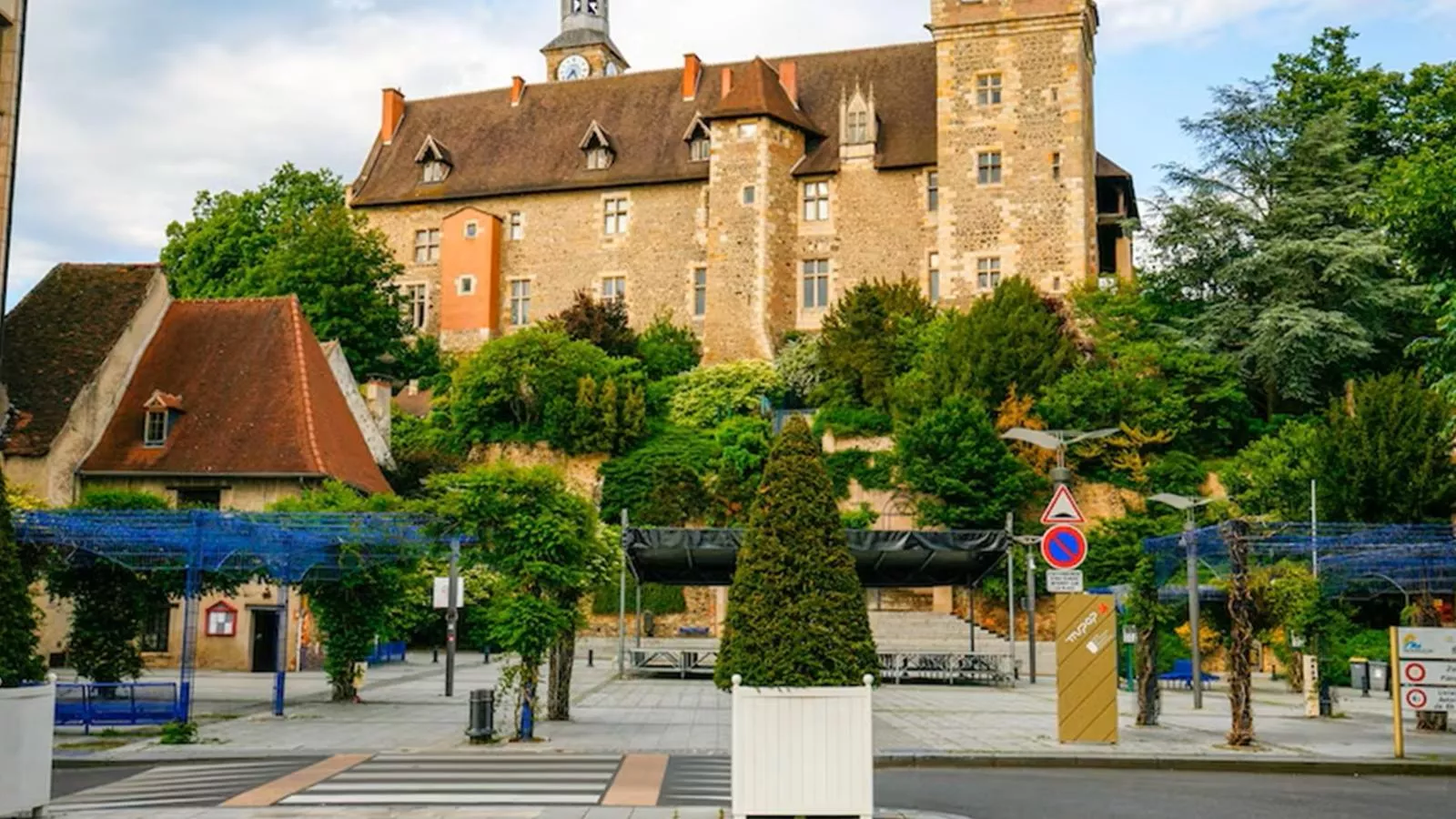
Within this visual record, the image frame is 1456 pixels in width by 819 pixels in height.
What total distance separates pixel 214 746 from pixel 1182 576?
23093 mm

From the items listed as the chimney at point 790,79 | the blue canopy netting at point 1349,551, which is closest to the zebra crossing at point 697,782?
the blue canopy netting at point 1349,551

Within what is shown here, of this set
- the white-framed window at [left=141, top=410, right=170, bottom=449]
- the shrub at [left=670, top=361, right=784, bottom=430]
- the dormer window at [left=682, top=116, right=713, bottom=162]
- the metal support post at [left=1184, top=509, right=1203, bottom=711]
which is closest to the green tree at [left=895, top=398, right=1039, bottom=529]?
the shrub at [left=670, top=361, right=784, bottom=430]

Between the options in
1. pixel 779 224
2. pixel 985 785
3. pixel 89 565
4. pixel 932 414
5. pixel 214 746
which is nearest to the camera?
pixel 985 785

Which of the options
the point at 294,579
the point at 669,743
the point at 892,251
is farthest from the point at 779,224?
the point at 669,743

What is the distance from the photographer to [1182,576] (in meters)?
34.2

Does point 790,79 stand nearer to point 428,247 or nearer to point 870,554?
point 428,247

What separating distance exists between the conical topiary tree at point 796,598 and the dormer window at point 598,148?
51229 mm

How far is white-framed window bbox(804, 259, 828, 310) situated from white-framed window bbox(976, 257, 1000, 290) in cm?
626

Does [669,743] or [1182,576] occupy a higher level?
[1182,576]

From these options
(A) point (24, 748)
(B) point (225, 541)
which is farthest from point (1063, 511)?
(B) point (225, 541)

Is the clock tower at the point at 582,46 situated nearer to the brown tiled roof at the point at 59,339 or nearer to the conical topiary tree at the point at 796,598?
the brown tiled roof at the point at 59,339

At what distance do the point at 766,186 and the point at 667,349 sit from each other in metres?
7.52

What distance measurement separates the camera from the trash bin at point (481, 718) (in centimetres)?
1838

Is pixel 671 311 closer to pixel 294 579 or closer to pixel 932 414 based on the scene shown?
pixel 932 414
